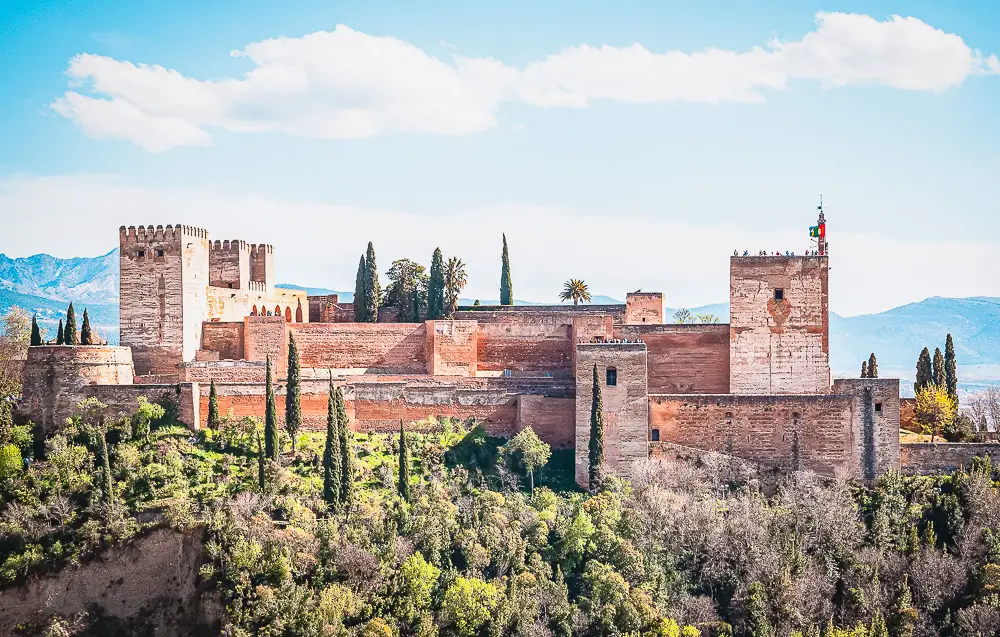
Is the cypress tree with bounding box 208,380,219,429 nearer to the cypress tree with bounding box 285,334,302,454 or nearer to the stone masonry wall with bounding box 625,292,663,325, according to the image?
the cypress tree with bounding box 285,334,302,454

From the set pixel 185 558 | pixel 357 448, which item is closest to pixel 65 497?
pixel 185 558

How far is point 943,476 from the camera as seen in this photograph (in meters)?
30.9

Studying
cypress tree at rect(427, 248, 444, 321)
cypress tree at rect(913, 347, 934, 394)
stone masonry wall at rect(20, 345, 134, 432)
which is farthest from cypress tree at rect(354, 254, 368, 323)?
cypress tree at rect(913, 347, 934, 394)

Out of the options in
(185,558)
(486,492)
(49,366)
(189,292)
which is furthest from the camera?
(189,292)

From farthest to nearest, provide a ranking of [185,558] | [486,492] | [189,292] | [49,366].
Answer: [189,292]
[49,366]
[486,492]
[185,558]

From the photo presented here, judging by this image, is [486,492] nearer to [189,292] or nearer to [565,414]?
[565,414]

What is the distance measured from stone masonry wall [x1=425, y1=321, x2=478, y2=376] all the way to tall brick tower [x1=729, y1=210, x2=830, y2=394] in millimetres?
7837

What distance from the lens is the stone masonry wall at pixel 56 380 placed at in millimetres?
32500

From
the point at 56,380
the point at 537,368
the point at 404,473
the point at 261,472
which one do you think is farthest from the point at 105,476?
the point at 537,368

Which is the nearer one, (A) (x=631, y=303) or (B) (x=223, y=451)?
(B) (x=223, y=451)

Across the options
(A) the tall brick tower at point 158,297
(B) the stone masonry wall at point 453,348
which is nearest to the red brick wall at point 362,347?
(B) the stone masonry wall at point 453,348

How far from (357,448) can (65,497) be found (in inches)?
293

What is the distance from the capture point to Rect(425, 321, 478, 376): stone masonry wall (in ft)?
118

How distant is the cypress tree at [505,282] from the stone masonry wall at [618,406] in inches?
448
